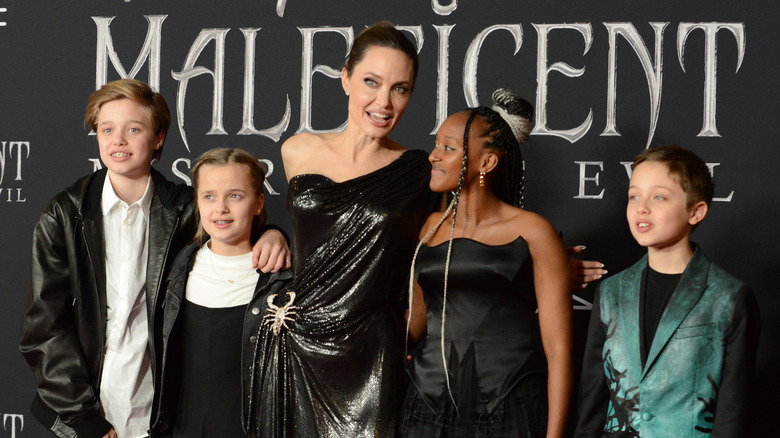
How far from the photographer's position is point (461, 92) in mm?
3748

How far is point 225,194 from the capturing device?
2842 mm

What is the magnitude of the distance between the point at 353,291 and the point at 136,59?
6.56 feet

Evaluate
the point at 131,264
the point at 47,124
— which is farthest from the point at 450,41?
the point at 47,124

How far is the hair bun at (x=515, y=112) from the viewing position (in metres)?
2.62

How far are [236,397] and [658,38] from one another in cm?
220

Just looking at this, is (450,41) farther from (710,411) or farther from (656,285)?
(710,411)

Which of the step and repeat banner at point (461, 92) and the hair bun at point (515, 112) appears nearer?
the hair bun at point (515, 112)

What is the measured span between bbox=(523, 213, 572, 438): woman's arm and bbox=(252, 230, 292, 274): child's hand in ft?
2.67

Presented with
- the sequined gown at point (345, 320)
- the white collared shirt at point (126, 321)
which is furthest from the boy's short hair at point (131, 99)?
the sequined gown at point (345, 320)

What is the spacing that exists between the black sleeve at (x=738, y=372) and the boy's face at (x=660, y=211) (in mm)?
233

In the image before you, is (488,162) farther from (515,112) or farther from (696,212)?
(696,212)

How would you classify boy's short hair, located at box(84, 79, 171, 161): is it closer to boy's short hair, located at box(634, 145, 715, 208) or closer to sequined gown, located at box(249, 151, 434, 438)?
sequined gown, located at box(249, 151, 434, 438)

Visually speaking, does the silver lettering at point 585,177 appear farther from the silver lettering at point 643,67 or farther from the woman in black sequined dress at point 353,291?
the woman in black sequined dress at point 353,291

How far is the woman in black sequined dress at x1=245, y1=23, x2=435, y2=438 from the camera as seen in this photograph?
104 inches
